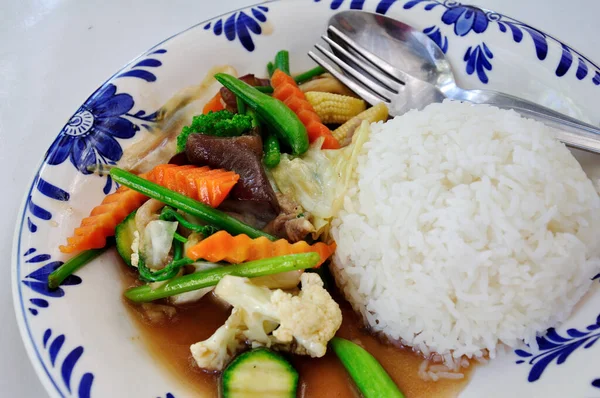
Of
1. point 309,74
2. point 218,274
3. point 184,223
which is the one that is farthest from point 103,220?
point 309,74

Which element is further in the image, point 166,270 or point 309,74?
point 309,74

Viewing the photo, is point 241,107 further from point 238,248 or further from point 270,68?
point 238,248

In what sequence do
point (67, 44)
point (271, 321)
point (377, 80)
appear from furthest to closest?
point (67, 44) < point (377, 80) < point (271, 321)

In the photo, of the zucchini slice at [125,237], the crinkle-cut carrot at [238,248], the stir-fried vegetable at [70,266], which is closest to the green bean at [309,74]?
the crinkle-cut carrot at [238,248]

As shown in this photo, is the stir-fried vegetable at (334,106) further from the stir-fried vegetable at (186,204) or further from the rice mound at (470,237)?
the stir-fried vegetable at (186,204)

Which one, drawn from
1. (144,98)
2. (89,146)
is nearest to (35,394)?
(89,146)

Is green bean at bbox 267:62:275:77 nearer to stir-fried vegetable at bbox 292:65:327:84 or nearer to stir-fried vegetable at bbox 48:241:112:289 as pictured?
stir-fried vegetable at bbox 292:65:327:84

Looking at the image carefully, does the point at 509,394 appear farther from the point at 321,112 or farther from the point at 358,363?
the point at 321,112
